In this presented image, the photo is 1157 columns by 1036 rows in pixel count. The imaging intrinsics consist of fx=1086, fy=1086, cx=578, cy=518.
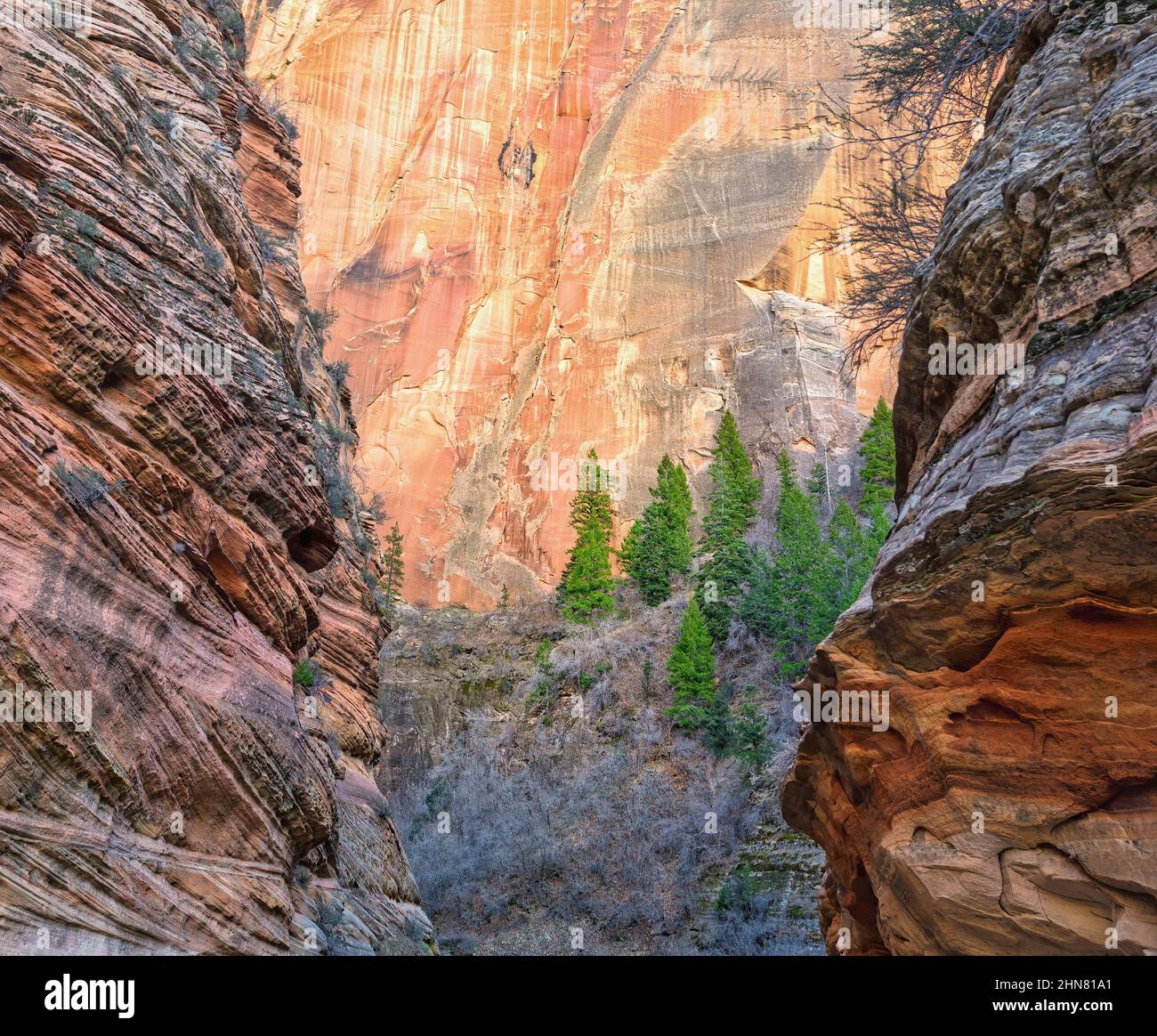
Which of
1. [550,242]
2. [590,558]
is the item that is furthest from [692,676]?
[550,242]

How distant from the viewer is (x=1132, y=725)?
7668 millimetres

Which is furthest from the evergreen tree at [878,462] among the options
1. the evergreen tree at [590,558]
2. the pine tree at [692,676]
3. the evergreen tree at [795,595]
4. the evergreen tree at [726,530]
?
the evergreen tree at [590,558]

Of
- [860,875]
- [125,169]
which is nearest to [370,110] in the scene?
[125,169]

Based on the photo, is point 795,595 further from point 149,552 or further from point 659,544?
point 149,552

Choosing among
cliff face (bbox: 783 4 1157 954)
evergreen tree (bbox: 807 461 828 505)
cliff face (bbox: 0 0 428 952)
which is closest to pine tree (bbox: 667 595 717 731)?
evergreen tree (bbox: 807 461 828 505)

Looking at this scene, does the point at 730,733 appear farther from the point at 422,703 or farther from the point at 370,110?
the point at 370,110

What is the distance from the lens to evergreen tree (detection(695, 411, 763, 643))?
127 ft

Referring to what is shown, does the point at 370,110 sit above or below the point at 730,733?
above

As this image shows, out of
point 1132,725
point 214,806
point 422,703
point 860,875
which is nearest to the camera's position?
point 1132,725

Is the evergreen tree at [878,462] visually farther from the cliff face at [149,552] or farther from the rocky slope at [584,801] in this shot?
the cliff face at [149,552]

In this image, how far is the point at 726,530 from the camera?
4306cm

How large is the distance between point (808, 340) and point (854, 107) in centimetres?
1255

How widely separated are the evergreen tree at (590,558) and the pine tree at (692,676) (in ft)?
28.3

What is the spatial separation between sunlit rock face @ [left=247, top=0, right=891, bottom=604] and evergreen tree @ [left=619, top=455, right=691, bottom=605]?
3738 mm
